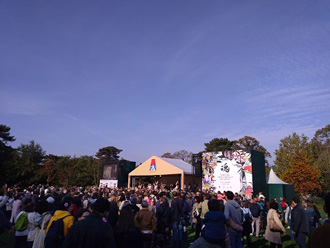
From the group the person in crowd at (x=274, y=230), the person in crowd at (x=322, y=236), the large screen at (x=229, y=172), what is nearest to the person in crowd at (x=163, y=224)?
the person in crowd at (x=274, y=230)

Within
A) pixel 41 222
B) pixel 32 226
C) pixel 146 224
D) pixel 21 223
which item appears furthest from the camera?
pixel 146 224

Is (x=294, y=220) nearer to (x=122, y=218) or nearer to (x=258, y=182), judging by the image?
(x=122, y=218)

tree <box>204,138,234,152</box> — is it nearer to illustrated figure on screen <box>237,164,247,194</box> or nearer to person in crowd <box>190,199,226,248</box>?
illustrated figure on screen <box>237,164,247,194</box>

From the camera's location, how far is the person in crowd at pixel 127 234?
454 cm

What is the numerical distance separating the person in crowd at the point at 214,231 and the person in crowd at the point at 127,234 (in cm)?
115

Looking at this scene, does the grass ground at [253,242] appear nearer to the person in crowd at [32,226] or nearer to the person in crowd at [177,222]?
the person in crowd at [177,222]

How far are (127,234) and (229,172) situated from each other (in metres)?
15.2

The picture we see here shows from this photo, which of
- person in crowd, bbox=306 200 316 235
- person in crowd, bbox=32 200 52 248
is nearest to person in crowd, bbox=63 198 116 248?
person in crowd, bbox=32 200 52 248

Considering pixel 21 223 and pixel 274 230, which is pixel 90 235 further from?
pixel 274 230

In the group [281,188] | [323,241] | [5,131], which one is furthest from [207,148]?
[323,241]

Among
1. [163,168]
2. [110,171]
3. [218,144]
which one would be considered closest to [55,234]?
[163,168]

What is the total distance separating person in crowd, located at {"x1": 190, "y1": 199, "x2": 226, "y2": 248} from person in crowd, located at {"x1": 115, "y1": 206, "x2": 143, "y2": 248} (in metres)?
1.15

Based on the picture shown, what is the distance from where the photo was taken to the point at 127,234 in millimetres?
4594

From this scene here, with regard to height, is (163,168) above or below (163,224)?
above
